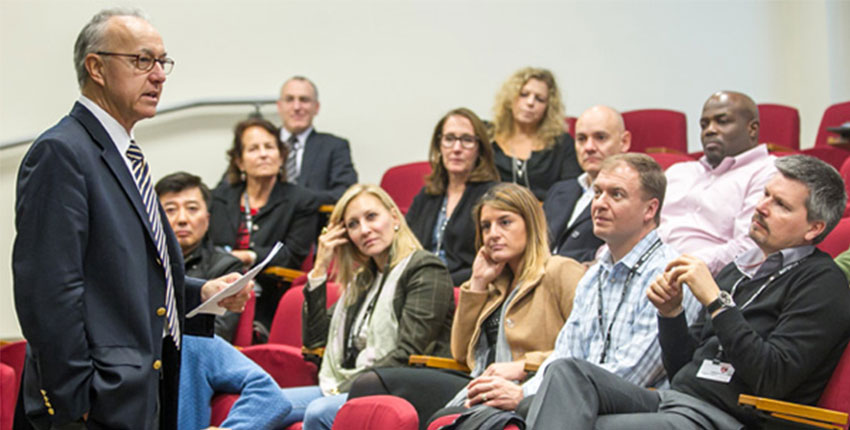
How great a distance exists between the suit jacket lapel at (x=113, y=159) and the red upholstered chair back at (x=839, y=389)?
140 cm

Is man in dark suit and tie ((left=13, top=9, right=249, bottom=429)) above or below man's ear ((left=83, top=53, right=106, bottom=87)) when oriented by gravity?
below

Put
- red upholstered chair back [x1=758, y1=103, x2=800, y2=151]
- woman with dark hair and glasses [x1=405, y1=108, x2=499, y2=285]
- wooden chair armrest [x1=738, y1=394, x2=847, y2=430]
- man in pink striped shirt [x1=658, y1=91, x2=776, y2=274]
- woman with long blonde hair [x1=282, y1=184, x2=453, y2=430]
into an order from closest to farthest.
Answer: wooden chair armrest [x1=738, y1=394, x2=847, y2=430] → woman with long blonde hair [x1=282, y1=184, x2=453, y2=430] → man in pink striped shirt [x1=658, y1=91, x2=776, y2=274] → woman with dark hair and glasses [x1=405, y1=108, x2=499, y2=285] → red upholstered chair back [x1=758, y1=103, x2=800, y2=151]

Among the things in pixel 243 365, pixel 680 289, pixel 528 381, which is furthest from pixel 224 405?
pixel 680 289

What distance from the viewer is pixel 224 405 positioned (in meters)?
2.41

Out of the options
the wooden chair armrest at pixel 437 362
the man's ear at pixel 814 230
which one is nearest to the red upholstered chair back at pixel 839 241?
the man's ear at pixel 814 230

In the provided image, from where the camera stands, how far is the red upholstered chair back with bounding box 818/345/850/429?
6.70 feet

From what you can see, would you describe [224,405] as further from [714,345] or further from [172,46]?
[172,46]

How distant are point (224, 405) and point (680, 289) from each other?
1108 millimetres

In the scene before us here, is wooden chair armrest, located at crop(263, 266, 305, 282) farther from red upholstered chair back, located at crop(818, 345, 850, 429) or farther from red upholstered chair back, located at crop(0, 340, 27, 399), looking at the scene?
red upholstered chair back, located at crop(818, 345, 850, 429)

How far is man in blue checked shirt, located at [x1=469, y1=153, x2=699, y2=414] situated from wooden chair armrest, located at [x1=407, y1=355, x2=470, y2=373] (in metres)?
0.30

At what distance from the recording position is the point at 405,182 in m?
4.52

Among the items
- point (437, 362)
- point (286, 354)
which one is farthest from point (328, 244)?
point (437, 362)

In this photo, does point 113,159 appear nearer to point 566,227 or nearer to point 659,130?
point 566,227

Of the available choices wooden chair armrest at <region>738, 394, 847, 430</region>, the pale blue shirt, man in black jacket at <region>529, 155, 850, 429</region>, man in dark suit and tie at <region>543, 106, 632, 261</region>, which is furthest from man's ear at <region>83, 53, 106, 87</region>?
man in dark suit and tie at <region>543, 106, 632, 261</region>
